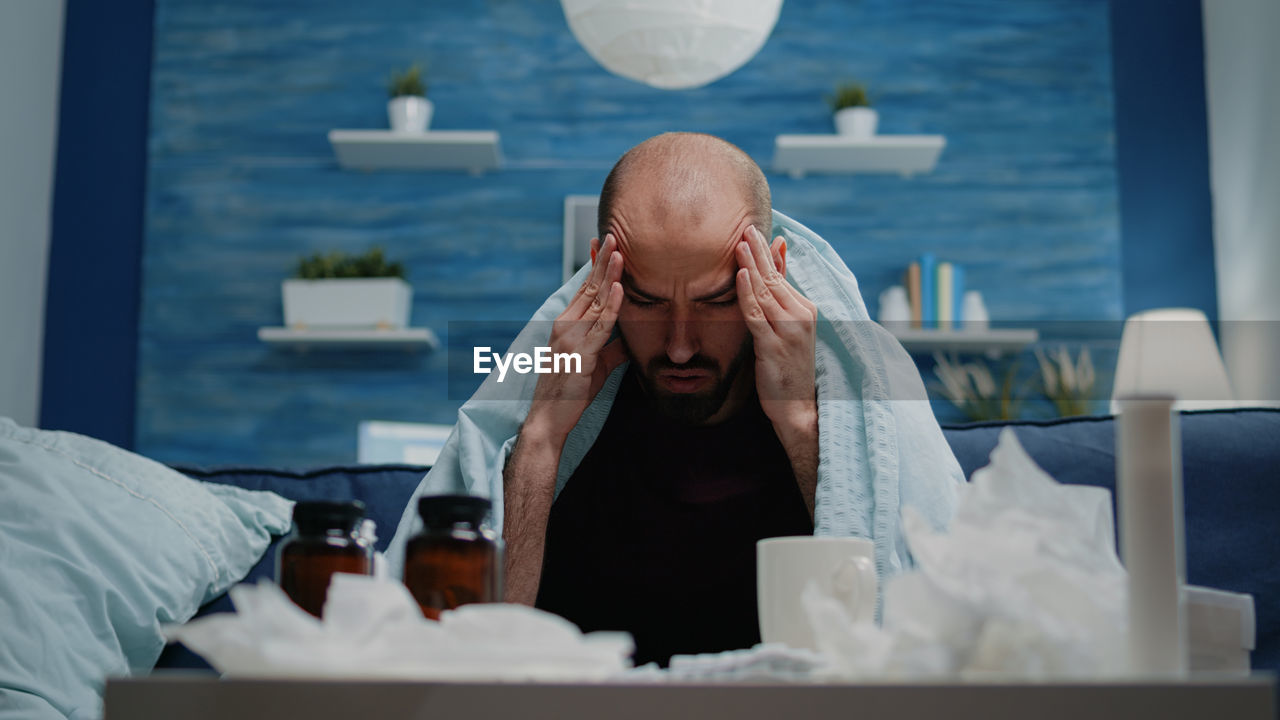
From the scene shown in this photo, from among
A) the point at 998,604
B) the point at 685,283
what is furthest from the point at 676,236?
the point at 998,604

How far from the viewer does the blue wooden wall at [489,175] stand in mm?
3646

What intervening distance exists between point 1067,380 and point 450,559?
3.30m

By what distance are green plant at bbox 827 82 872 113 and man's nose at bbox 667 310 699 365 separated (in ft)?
7.89

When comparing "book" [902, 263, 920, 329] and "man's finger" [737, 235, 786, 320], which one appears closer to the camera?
"man's finger" [737, 235, 786, 320]

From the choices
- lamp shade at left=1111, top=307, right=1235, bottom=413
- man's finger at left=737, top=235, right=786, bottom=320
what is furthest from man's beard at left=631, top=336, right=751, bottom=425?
lamp shade at left=1111, top=307, right=1235, bottom=413

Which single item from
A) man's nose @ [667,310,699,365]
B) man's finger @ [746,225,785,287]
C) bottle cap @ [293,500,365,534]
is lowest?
bottle cap @ [293,500,365,534]

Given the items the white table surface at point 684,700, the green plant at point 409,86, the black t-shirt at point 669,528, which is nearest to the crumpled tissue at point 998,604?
the white table surface at point 684,700

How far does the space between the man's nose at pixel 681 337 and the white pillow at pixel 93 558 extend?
0.61 m

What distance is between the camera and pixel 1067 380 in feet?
11.5

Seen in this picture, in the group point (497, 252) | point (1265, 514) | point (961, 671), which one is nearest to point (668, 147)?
point (1265, 514)

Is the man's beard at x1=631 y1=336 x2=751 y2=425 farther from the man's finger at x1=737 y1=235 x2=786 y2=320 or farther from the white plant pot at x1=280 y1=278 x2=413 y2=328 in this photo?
the white plant pot at x1=280 y1=278 x2=413 y2=328

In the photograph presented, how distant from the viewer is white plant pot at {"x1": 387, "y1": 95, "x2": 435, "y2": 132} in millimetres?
3553

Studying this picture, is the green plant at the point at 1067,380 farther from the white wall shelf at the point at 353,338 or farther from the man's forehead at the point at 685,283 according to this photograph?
the man's forehead at the point at 685,283

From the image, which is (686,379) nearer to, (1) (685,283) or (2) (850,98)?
(1) (685,283)
